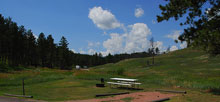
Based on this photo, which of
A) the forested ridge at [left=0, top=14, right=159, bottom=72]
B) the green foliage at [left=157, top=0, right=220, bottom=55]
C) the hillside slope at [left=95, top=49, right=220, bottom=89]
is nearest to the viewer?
the green foliage at [left=157, top=0, right=220, bottom=55]

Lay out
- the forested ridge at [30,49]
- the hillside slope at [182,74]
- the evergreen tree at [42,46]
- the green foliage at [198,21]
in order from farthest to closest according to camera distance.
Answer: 1. the evergreen tree at [42,46]
2. the forested ridge at [30,49]
3. the hillside slope at [182,74]
4. the green foliage at [198,21]

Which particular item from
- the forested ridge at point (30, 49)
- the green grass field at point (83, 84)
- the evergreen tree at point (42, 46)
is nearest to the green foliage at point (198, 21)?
the green grass field at point (83, 84)

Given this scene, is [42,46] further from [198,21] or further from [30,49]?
[198,21]

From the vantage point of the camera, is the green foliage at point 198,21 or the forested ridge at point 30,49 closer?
the green foliage at point 198,21

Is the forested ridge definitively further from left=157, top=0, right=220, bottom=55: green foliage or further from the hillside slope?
left=157, top=0, right=220, bottom=55: green foliage

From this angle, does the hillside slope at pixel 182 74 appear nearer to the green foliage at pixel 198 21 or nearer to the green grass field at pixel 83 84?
the green grass field at pixel 83 84

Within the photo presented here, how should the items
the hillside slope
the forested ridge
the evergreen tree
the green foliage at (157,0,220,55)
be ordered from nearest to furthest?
the green foliage at (157,0,220,55) < the hillside slope < the forested ridge < the evergreen tree

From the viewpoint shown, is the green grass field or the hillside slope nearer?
the green grass field

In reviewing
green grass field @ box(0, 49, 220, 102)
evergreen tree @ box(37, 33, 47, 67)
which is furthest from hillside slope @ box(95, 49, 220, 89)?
evergreen tree @ box(37, 33, 47, 67)

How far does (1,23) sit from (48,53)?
27209mm

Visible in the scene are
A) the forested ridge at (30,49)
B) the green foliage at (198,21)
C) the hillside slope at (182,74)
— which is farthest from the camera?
the forested ridge at (30,49)

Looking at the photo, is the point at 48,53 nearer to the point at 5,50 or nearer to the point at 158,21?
the point at 5,50

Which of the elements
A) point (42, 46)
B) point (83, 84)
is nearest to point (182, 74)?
point (83, 84)

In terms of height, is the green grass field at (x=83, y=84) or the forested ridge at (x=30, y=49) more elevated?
the forested ridge at (x=30, y=49)
